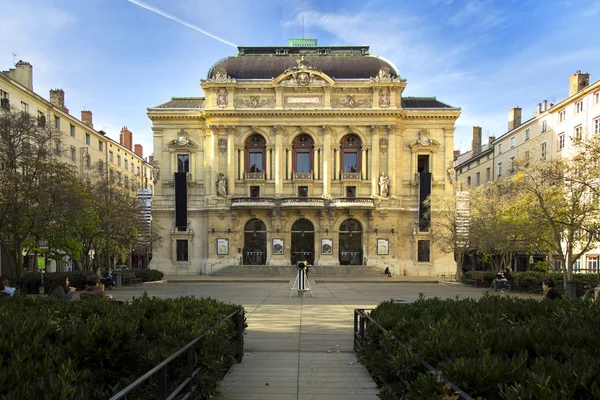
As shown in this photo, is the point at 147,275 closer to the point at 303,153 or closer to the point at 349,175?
the point at 303,153

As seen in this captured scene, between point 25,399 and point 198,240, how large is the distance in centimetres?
5254

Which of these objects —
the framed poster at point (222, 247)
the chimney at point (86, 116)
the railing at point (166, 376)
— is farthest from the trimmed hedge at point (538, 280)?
the chimney at point (86, 116)

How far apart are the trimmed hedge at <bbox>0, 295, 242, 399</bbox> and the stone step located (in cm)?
4068

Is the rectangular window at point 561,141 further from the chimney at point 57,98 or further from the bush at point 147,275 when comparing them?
the chimney at point 57,98

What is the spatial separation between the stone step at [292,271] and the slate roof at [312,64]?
2176 cm

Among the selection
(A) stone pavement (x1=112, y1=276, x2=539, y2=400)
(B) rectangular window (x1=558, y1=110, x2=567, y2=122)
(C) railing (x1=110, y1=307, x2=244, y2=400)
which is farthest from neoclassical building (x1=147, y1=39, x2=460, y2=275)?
(C) railing (x1=110, y1=307, x2=244, y2=400)

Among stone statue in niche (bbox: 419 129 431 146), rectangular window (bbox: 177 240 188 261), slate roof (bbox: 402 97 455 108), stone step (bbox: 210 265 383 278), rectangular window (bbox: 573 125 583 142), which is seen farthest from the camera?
slate roof (bbox: 402 97 455 108)

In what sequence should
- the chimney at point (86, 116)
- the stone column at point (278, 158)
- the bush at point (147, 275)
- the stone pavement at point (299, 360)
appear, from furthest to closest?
the chimney at point (86, 116) < the stone column at point (278, 158) < the bush at point (147, 275) < the stone pavement at point (299, 360)

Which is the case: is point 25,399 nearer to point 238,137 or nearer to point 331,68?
point 238,137

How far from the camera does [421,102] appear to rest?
57.7 meters

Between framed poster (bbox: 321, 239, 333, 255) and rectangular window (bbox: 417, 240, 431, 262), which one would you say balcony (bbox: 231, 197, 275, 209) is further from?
rectangular window (bbox: 417, 240, 431, 262)

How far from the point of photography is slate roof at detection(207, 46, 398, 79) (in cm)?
5584

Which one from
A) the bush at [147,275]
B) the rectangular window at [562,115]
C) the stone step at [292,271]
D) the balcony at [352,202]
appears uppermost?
the rectangular window at [562,115]

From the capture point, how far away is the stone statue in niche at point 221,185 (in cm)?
5331
